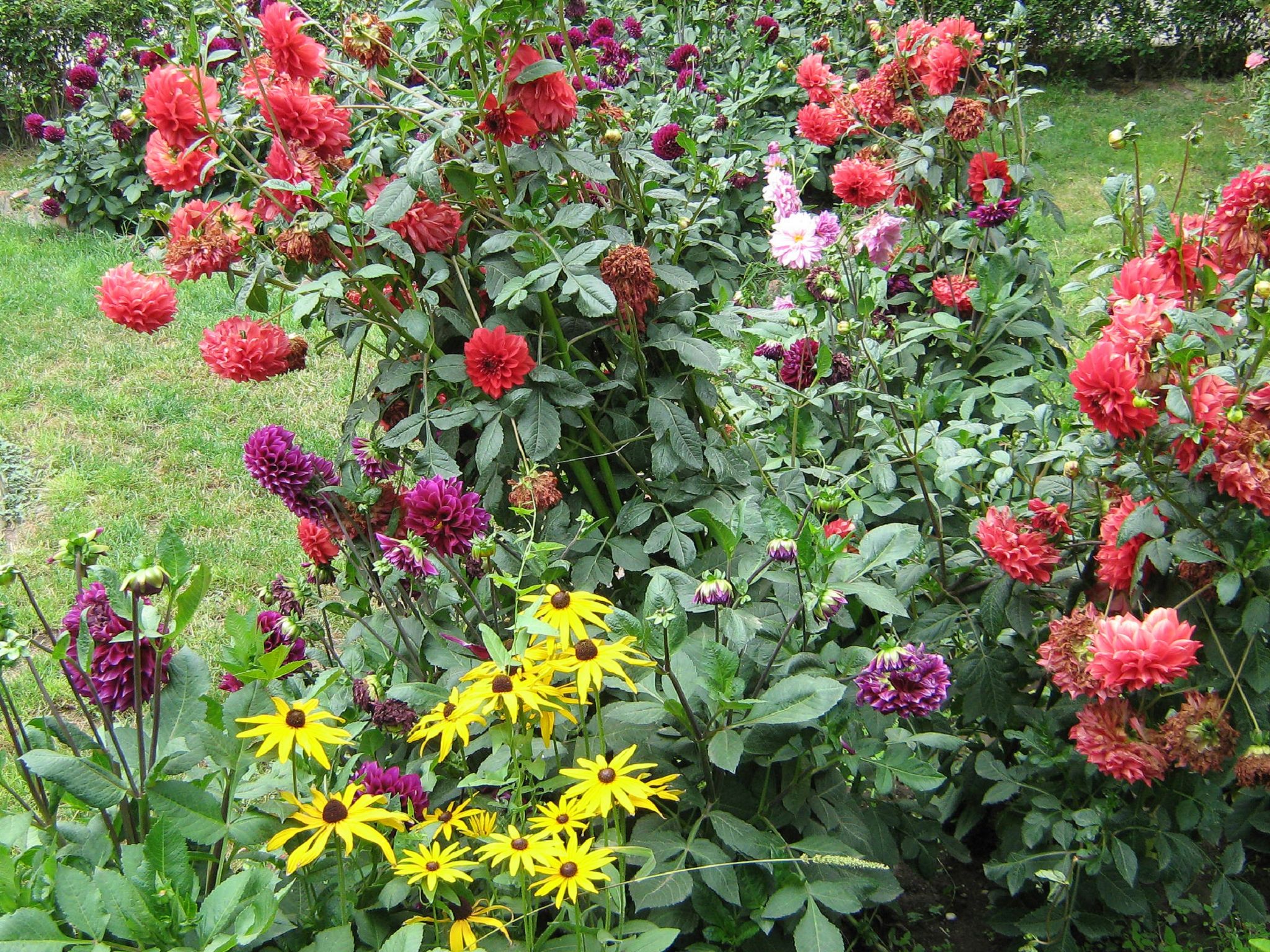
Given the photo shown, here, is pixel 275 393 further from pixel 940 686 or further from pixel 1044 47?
pixel 1044 47

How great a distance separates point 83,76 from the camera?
551 centimetres

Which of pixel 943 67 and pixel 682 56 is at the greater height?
pixel 943 67

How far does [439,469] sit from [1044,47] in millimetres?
7352

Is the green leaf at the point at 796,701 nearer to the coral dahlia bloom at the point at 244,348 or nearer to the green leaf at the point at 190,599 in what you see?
the green leaf at the point at 190,599

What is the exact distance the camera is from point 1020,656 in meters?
1.76

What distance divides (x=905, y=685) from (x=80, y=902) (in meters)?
1.01

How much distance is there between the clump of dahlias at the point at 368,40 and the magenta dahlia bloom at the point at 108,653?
0.98 metres

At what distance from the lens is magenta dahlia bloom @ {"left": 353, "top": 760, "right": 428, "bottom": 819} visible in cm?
135

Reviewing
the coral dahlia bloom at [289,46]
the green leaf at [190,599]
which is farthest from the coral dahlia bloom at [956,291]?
the green leaf at [190,599]

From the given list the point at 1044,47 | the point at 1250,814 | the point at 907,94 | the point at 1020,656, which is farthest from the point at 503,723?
the point at 1044,47

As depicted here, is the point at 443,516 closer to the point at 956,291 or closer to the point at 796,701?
the point at 796,701

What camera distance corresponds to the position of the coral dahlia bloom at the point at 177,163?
1.74 meters

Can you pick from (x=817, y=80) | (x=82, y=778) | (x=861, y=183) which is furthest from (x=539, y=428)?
(x=817, y=80)

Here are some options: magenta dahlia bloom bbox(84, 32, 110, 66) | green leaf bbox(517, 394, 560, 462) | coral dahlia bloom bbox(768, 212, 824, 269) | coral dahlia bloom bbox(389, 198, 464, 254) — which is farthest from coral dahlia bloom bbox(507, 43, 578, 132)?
magenta dahlia bloom bbox(84, 32, 110, 66)
